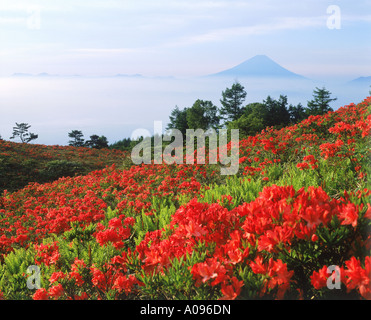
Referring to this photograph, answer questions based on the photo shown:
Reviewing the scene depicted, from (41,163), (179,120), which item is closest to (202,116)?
(179,120)

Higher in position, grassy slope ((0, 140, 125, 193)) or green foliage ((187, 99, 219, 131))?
green foliage ((187, 99, 219, 131))

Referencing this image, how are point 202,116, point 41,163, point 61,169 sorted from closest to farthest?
point 61,169
point 41,163
point 202,116

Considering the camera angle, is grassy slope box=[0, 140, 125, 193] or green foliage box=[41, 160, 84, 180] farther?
green foliage box=[41, 160, 84, 180]

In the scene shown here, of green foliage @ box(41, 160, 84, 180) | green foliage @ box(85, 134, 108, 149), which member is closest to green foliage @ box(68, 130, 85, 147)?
green foliage @ box(85, 134, 108, 149)

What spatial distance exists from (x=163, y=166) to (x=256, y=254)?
290 inches

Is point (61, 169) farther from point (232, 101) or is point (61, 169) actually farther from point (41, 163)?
point (232, 101)

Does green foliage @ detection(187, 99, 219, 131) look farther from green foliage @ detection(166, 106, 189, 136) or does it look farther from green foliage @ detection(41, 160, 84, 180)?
green foliage @ detection(41, 160, 84, 180)

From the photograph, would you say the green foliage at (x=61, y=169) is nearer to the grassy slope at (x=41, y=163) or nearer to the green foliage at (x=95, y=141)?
the grassy slope at (x=41, y=163)

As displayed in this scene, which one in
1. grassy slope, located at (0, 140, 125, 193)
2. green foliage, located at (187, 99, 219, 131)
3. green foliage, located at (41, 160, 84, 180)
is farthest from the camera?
green foliage, located at (187, 99, 219, 131)

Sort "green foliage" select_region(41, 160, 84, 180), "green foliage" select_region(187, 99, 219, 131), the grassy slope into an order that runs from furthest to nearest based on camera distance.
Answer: "green foliage" select_region(187, 99, 219, 131), "green foliage" select_region(41, 160, 84, 180), the grassy slope

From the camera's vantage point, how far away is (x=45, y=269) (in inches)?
156

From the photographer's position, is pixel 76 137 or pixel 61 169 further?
pixel 76 137
